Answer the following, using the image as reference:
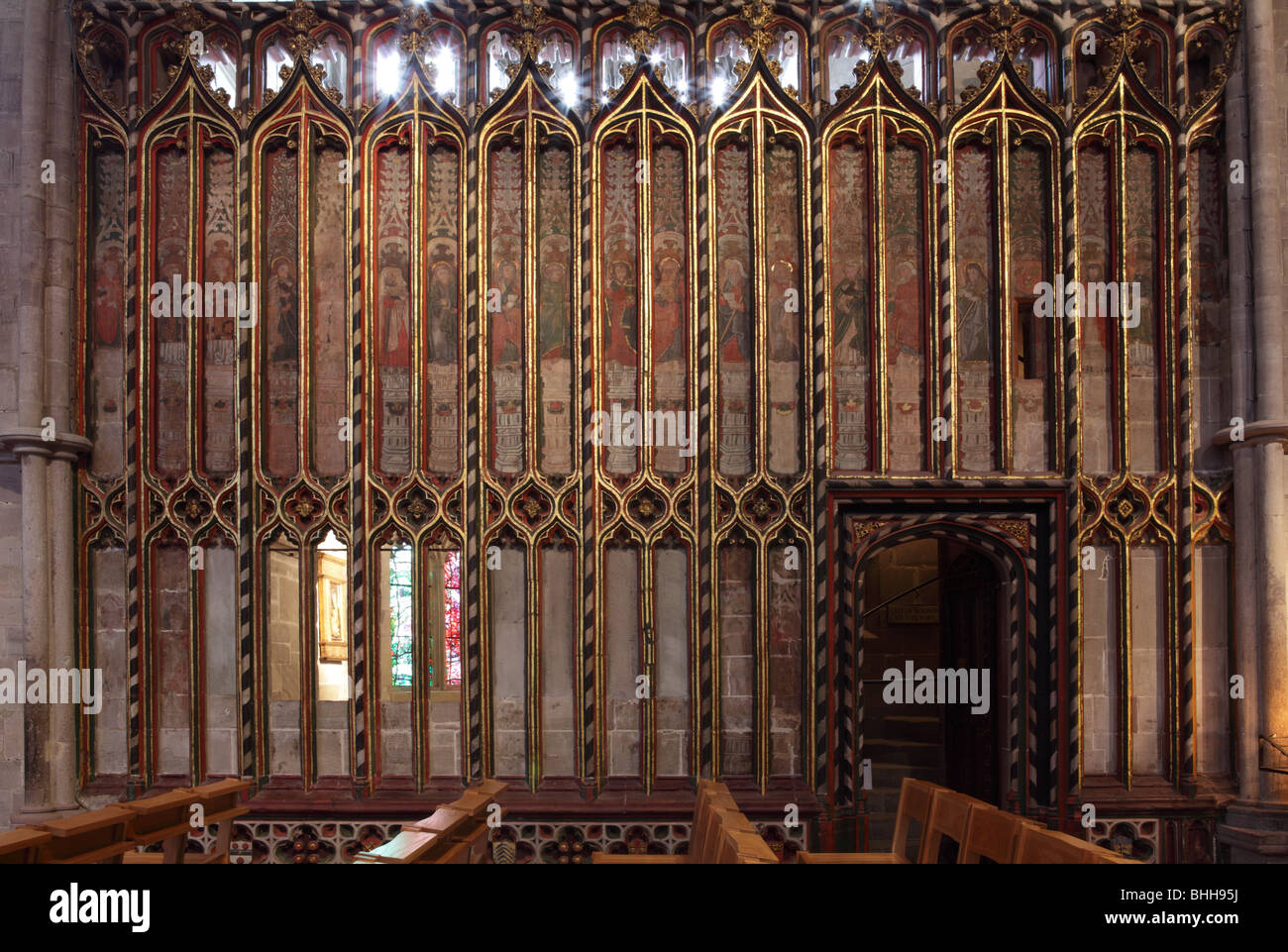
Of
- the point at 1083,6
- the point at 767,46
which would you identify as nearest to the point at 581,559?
the point at 767,46

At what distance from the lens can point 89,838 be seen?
547 centimetres

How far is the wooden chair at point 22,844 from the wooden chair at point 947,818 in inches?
196

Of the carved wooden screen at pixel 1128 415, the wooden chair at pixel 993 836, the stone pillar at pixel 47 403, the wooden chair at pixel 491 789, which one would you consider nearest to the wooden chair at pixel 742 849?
the wooden chair at pixel 993 836

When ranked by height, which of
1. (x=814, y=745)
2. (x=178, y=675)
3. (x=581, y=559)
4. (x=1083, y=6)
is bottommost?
(x=814, y=745)

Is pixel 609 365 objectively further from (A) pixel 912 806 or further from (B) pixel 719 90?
(A) pixel 912 806

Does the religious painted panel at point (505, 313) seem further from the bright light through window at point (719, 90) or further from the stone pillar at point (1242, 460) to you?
the stone pillar at point (1242, 460)

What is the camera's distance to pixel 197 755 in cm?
930

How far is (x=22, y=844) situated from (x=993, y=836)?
523 centimetres

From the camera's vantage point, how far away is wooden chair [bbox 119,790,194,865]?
19.7ft

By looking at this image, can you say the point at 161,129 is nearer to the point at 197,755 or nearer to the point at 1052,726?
the point at 197,755

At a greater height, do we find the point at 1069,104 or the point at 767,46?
the point at 767,46

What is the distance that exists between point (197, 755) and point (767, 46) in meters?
9.12

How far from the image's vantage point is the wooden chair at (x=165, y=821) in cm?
601
